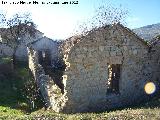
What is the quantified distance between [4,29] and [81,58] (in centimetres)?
3085

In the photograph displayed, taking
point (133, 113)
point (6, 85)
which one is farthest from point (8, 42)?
point (133, 113)

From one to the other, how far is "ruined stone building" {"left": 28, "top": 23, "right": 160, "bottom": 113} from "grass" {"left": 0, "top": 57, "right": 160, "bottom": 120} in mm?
1018

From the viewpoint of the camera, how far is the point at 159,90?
609 inches

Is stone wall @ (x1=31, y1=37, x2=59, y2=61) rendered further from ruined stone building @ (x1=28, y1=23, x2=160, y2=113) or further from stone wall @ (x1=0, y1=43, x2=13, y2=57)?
ruined stone building @ (x1=28, y1=23, x2=160, y2=113)

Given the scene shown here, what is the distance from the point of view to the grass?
1035 centimetres

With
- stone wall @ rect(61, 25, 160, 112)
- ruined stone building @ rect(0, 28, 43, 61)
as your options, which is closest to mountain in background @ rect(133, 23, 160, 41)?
stone wall @ rect(61, 25, 160, 112)

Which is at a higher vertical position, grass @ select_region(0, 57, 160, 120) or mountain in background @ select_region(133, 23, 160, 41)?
mountain in background @ select_region(133, 23, 160, 41)

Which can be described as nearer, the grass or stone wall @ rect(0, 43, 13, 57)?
the grass

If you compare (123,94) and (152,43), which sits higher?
(152,43)

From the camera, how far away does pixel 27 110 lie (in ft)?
60.3

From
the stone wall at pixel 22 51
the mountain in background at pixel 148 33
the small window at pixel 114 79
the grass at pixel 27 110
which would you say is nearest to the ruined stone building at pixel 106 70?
the small window at pixel 114 79

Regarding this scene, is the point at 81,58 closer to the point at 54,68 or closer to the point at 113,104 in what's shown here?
the point at 113,104

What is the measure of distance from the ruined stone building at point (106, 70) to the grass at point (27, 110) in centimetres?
102

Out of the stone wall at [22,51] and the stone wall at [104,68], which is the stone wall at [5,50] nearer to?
the stone wall at [22,51]
